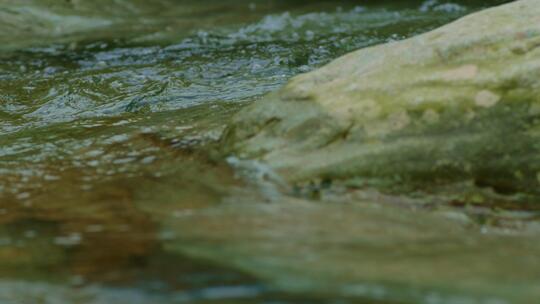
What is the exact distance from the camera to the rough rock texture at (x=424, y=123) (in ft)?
11.9

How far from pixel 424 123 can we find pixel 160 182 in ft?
3.99

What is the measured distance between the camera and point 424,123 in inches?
145

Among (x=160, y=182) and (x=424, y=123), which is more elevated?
(x=424, y=123)

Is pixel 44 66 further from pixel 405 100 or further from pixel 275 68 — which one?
pixel 405 100

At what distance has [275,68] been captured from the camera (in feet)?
21.8

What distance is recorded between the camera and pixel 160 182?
12.2 ft

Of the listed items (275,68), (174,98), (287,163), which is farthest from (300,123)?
(275,68)

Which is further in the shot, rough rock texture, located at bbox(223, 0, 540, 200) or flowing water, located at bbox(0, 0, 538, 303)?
rough rock texture, located at bbox(223, 0, 540, 200)

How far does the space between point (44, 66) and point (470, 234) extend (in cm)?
512

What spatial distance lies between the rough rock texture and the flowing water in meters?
0.27

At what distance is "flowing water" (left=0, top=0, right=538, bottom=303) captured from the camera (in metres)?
2.65

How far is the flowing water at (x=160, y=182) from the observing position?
2.65 meters

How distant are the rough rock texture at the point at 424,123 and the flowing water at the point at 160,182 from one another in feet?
0.90

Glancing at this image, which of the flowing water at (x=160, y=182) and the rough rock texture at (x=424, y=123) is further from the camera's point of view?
the rough rock texture at (x=424, y=123)
